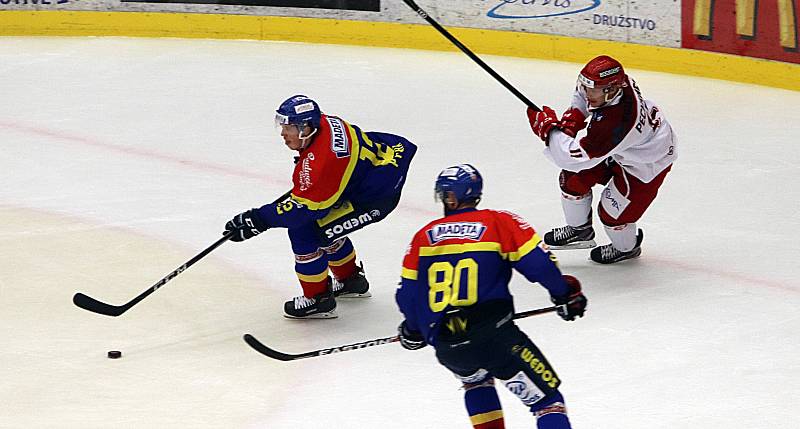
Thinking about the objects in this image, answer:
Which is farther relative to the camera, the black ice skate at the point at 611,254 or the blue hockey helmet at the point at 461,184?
the black ice skate at the point at 611,254

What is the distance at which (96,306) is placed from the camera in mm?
4801

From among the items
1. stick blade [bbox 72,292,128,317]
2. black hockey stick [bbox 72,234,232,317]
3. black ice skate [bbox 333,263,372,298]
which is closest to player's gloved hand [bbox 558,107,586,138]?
black ice skate [bbox 333,263,372,298]

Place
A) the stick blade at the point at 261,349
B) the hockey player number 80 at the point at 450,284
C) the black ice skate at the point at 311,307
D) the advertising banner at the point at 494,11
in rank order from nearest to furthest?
the hockey player number 80 at the point at 450,284 < the stick blade at the point at 261,349 < the black ice skate at the point at 311,307 < the advertising banner at the point at 494,11

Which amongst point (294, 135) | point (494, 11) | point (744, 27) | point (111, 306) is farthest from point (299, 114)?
point (494, 11)

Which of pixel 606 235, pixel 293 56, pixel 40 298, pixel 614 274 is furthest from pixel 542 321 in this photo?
pixel 293 56

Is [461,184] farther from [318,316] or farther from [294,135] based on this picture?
[318,316]

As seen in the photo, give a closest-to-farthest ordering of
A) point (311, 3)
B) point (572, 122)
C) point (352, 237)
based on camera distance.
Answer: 1. point (572, 122)
2. point (352, 237)
3. point (311, 3)

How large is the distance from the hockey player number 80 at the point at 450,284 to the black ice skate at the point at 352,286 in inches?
73.6

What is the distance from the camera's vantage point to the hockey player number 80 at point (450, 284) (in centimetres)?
337

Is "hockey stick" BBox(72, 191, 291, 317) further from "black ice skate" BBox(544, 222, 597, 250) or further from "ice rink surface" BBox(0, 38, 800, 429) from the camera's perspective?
"black ice skate" BBox(544, 222, 597, 250)

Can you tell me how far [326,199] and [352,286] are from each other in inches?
26.5

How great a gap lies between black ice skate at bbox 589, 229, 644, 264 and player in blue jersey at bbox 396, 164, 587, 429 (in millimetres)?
2213

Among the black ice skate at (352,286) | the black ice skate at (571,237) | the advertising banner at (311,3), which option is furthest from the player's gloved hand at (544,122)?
the advertising banner at (311,3)

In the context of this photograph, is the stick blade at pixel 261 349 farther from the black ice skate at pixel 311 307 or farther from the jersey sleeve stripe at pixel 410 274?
the black ice skate at pixel 311 307
